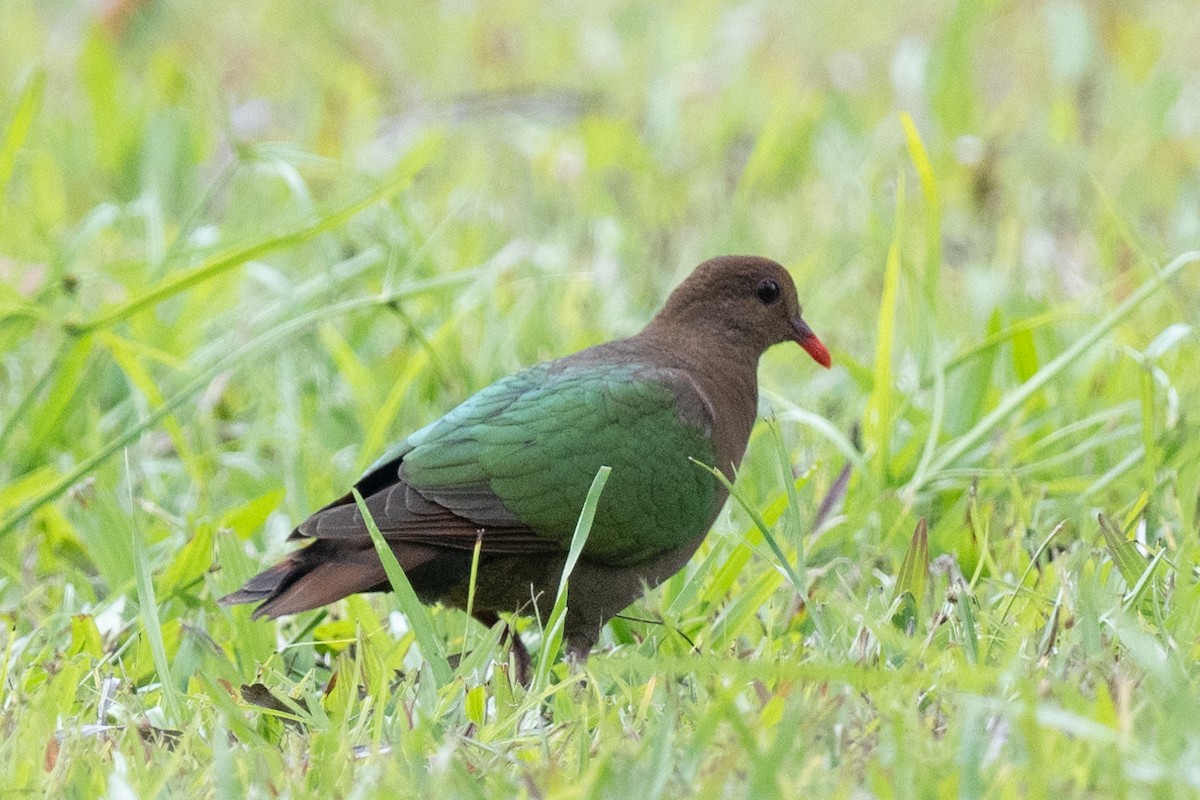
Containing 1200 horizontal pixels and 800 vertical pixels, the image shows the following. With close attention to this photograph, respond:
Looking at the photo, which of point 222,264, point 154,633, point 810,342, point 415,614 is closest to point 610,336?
point 810,342

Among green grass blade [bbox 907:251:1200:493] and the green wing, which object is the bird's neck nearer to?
the green wing

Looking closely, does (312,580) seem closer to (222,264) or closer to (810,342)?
(222,264)

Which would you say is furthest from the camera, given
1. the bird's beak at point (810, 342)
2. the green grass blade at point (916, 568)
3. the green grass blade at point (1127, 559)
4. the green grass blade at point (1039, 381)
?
the bird's beak at point (810, 342)

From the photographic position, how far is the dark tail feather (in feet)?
9.34

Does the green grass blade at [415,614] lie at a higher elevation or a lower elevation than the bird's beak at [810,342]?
lower

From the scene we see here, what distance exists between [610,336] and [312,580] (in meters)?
2.02

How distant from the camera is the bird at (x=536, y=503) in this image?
296 centimetres

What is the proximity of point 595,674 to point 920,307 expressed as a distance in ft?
5.57

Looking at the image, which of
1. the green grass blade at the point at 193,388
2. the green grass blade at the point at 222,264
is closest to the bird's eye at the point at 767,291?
the green grass blade at the point at 193,388

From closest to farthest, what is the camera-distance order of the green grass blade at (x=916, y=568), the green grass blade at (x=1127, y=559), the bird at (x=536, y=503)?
the green grass blade at (x=1127, y=559), the green grass blade at (x=916, y=568), the bird at (x=536, y=503)

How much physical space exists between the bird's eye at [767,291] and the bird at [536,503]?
45 centimetres

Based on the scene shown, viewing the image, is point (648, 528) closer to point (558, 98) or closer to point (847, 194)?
point (847, 194)

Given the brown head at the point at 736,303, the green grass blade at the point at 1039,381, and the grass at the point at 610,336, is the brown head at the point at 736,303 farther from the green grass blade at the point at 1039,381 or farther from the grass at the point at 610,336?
the green grass blade at the point at 1039,381

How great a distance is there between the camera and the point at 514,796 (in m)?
2.08
